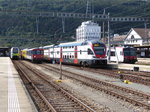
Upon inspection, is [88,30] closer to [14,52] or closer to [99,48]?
[14,52]

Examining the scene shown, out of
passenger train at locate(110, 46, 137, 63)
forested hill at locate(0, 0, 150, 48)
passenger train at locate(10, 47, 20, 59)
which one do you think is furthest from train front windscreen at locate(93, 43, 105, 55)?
forested hill at locate(0, 0, 150, 48)

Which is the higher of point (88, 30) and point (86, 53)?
point (88, 30)

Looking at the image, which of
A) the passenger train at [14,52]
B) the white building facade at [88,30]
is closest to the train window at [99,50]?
the white building facade at [88,30]

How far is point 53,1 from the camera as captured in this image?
494ft

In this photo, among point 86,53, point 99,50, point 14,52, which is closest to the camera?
point 99,50

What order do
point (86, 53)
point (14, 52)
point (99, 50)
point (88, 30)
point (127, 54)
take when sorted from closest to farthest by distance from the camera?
point (99, 50)
point (86, 53)
point (127, 54)
point (88, 30)
point (14, 52)

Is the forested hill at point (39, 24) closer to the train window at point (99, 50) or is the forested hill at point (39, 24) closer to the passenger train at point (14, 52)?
the passenger train at point (14, 52)

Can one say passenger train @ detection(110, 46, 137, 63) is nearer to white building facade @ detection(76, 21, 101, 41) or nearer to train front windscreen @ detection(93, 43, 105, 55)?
train front windscreen @ detection(93, 43, 105, 55)

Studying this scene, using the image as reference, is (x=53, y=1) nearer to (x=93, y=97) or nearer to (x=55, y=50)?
(x=55, y=50)

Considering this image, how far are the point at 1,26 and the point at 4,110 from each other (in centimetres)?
10563

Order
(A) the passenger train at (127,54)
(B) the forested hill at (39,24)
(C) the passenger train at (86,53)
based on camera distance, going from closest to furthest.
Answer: (C) the passenger train at (86,53), (A) the passenger train at (127,54), (B) the forested hill at (39,24)

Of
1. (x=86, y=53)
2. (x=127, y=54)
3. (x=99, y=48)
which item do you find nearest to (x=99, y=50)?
(x=99, y=48)

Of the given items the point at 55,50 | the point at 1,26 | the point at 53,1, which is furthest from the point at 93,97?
the point at 53,1

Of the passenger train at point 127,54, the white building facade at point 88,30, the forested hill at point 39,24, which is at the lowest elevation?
the passenger train at point 127,54
